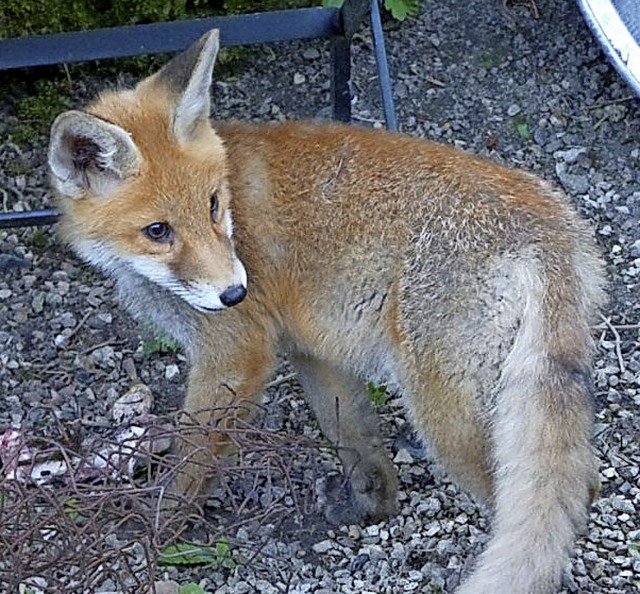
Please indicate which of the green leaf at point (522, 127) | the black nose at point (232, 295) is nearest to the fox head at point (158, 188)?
the black nose at point (232, 295)

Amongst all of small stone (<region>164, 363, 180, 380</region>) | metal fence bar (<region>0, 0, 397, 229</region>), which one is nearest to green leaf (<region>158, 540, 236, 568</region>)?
small stone (<region>164, 363, 180, 380</region>)

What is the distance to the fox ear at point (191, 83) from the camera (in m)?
3.99

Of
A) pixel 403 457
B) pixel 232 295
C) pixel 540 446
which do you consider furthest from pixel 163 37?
pixel 540 446

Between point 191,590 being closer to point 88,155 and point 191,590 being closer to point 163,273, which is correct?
point 163,273

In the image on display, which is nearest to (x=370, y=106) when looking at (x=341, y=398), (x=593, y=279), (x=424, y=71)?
(x=424, y=71)

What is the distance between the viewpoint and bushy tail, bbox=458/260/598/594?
10.5 ft

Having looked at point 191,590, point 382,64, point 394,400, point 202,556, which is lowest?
point 394,400

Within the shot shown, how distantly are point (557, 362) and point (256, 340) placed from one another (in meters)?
1.07

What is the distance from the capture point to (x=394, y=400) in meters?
4.94

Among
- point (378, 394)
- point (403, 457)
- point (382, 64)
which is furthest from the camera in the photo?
point (382, 64)

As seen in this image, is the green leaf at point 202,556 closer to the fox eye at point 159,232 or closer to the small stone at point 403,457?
the small stone at point 403,457

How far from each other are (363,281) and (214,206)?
1.74 ft

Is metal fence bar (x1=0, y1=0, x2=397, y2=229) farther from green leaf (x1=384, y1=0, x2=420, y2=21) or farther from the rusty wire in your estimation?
the rusty wire

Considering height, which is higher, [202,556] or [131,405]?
[202,556]
